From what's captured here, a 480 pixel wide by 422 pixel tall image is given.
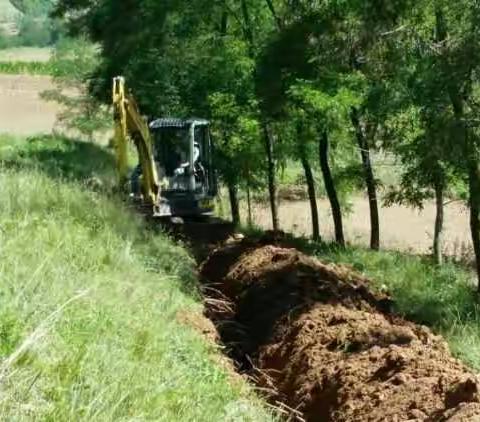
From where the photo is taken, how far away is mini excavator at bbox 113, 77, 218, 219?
20703mm

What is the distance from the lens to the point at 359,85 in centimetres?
2048

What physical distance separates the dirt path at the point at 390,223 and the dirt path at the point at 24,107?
75.1 ft

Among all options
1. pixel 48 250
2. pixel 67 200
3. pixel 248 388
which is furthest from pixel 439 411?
pixel 67 200

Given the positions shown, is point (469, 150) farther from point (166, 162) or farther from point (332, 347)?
point (166, 162)

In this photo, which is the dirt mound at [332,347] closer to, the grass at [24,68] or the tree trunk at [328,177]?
the tree trunk at [328,177]

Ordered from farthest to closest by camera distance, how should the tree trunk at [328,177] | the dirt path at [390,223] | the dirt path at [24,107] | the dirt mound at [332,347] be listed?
the dirt path at [24,107], the dirt path at [390,223], the tree trunk at [328,177], the dirt mound at [332,347]

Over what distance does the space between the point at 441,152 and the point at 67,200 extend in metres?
5.99

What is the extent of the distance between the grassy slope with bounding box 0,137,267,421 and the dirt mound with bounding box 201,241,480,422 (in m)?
0.94

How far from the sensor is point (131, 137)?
70.8ft

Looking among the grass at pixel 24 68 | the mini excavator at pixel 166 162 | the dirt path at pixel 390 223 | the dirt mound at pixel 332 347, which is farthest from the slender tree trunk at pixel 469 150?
the grass at pixel 24 68

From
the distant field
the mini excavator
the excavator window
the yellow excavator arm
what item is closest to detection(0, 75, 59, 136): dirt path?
the distant field

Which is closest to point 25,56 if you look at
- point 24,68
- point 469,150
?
point 24,68

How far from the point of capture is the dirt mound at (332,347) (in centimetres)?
854

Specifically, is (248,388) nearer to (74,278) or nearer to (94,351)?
(74,278)
